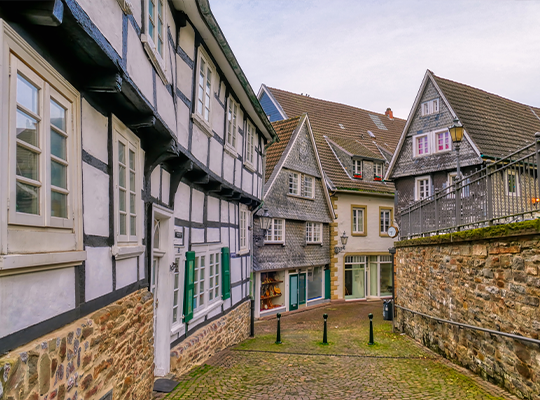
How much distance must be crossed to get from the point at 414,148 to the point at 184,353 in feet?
53.0

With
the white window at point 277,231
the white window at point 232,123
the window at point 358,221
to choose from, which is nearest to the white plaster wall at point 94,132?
the white window at point 232,123

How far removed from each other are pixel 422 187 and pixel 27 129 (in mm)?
20072

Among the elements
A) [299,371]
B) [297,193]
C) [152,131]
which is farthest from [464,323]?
[297,193]

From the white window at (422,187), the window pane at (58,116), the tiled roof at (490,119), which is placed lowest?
the window pane at (58,116)

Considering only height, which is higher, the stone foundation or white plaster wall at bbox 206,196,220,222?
white plaster wall at bbox 206,196,220,222

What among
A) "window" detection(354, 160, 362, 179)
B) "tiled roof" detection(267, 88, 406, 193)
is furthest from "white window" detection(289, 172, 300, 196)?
"window" detection(354, 160, 362, 179)

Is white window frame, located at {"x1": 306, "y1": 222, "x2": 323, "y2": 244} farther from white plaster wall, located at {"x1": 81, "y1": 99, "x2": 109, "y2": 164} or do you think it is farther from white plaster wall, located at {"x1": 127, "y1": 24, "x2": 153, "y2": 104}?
white plaster wall, located at {"x1": 81, "y1": 99, "x2": 109, "y2": 164}

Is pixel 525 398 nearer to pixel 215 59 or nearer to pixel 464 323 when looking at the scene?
pixel 464 323

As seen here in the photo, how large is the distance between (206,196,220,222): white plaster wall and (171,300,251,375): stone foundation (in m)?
2.19

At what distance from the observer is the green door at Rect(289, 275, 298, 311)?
21.9 metres

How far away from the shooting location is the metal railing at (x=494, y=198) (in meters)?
6.60

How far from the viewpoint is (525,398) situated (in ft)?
20.9

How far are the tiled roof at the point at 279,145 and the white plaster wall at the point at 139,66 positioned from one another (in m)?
14.7

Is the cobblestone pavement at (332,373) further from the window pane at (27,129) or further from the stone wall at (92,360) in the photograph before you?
the window pane at (27,129)
